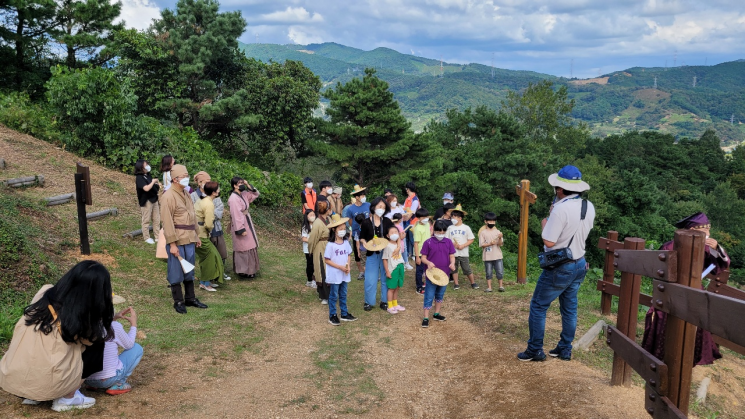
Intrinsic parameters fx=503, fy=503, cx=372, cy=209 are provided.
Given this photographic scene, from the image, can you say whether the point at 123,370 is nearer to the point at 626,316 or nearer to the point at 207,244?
the point at 207,244

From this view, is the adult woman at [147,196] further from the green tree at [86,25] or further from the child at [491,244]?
the green tree at [86,25]

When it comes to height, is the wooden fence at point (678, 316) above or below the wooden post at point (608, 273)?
above

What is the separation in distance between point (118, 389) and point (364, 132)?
55.0ft

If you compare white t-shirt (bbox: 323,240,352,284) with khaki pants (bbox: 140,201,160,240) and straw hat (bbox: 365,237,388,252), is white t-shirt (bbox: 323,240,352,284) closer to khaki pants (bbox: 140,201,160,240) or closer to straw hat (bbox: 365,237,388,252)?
straw hat (bbox: 365,237,388,252)

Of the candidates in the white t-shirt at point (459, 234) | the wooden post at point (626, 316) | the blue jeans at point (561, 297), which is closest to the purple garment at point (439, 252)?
the white t-shirt at point (459, 234)

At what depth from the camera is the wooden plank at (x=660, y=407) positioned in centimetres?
304

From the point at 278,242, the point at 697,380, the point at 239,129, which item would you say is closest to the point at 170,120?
the point at 239,129

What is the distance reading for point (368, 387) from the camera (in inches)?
219

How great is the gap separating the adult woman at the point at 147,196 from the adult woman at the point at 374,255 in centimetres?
431

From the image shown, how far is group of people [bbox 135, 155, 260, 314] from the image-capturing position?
22.7 feet

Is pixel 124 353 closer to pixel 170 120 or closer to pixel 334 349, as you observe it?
pixel 334 349

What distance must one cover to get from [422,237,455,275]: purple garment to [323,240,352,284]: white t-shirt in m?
1.21

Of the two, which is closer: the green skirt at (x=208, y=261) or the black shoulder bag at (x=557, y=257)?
the black shoulder bag at (x=557, y=257)

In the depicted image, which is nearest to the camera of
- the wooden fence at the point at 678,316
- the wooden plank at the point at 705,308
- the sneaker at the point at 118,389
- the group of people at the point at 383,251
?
the wooden plank at the point at 705,308
